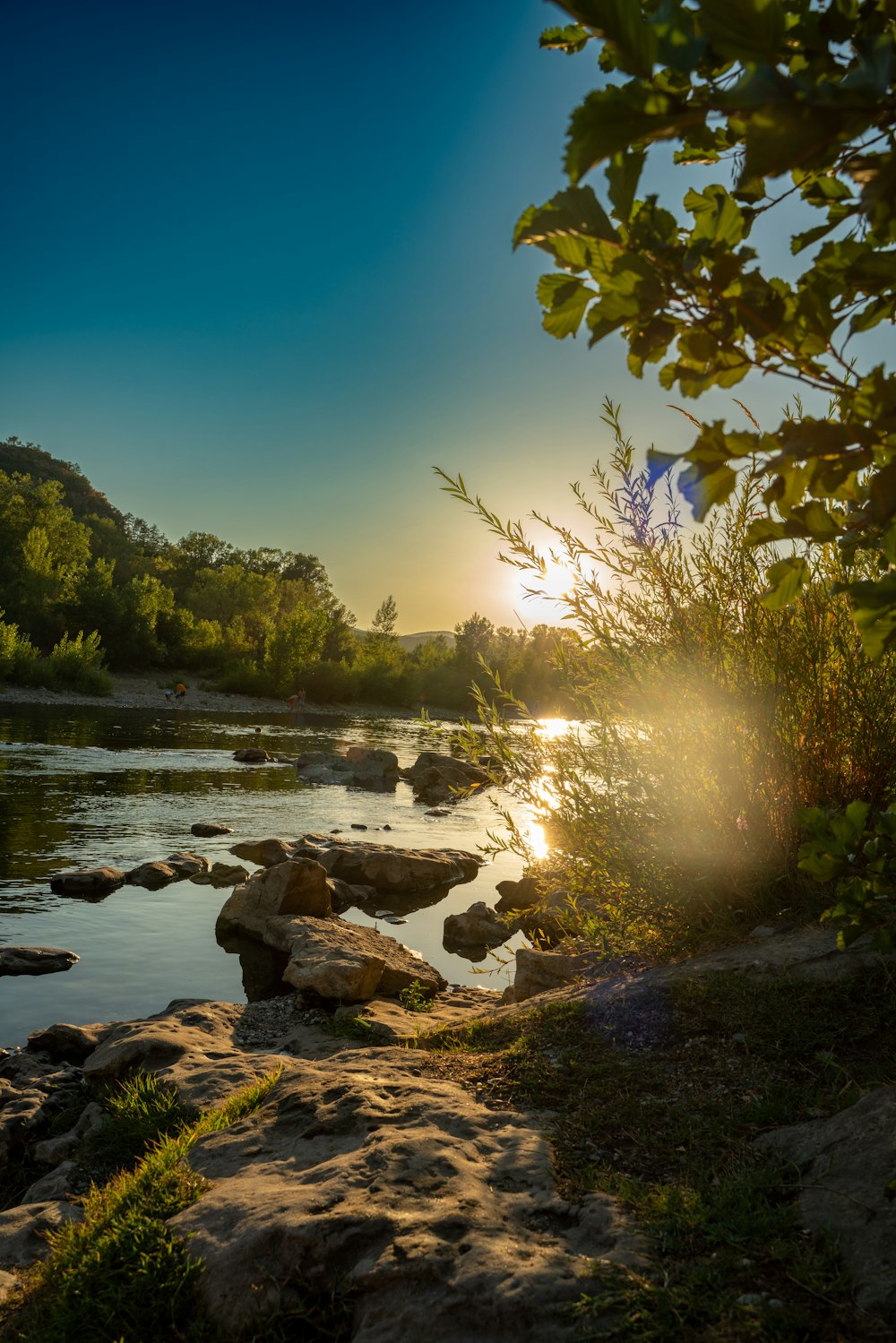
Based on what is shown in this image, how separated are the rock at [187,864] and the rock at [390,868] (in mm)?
2001

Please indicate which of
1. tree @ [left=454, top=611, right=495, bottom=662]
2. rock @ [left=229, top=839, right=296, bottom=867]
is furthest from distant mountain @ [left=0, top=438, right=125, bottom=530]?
rock @ [left=229, top=839, right=296, bottom=867]

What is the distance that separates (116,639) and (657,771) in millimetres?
57768

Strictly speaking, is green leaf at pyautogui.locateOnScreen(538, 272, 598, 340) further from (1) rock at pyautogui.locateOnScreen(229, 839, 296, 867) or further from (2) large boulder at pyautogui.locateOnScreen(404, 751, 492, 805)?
(2) large boulder at pyautogui.locateOnScreen(404, 751, 492, 805)

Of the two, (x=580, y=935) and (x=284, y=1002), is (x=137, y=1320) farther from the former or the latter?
(x=284, y=1002)

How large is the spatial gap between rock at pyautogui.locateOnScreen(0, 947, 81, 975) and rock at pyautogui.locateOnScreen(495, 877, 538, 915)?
19.2 ft

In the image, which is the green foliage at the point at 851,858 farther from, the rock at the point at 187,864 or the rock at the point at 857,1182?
the rock at the point at 187,864

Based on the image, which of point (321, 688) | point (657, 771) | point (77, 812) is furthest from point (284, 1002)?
point (321, 688)

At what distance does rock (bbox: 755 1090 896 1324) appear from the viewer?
84.7 inches

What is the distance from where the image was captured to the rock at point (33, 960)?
8227 mm

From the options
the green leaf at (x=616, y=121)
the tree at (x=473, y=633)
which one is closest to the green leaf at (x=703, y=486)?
the green leaf at (x=616, y=121)

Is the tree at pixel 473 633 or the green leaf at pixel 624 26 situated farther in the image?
the tree at pixel 473 633

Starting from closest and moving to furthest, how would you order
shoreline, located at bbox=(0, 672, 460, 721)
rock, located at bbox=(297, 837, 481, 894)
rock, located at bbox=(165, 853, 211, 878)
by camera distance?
rock, located at bbox=(165, 853, 211, 878), rock, located at bbox=(297, 837, 481, 894), shoreline, located at bbox=(0, 672, 460, 721)

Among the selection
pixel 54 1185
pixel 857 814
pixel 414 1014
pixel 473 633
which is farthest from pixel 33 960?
pixel 473 633

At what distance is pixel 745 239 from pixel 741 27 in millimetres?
532
